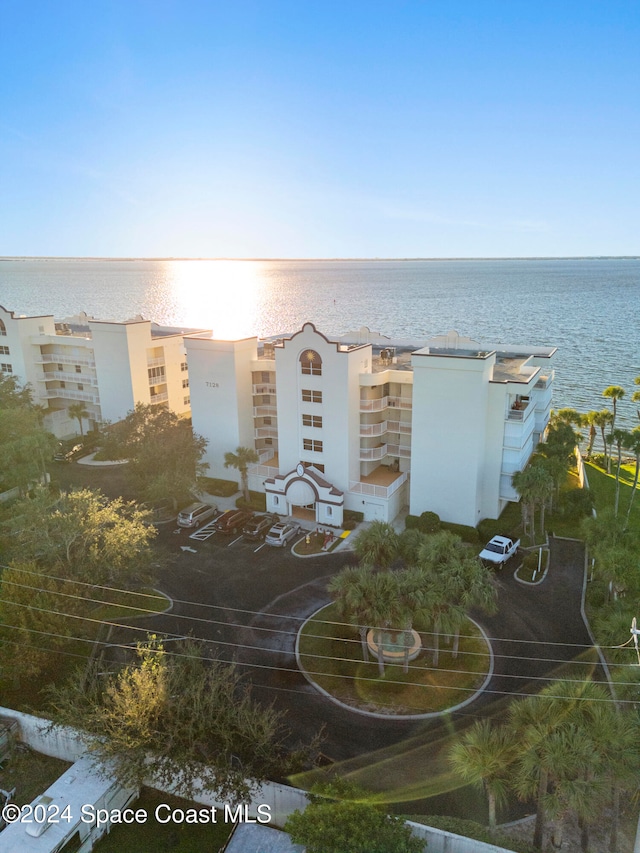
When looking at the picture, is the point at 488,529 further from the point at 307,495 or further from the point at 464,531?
the point at 307,495

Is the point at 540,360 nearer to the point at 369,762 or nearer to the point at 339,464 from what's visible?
the point at 339,464

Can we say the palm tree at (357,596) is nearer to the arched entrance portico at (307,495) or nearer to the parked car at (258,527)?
the parked car at (258,527)

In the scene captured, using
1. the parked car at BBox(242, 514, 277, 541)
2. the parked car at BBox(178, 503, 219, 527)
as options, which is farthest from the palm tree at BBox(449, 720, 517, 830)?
the parked car at BBox(178, 503, 219, 527)

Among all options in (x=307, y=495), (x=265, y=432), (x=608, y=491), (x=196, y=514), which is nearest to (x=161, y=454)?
(x=196, y=514)

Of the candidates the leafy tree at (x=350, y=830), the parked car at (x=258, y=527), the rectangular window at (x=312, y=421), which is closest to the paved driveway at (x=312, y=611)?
the parked car at (x=258, y=527)

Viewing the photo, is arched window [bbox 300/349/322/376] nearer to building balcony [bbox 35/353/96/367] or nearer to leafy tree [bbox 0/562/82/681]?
leafy tree [bbox 0/562/82/681]
